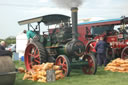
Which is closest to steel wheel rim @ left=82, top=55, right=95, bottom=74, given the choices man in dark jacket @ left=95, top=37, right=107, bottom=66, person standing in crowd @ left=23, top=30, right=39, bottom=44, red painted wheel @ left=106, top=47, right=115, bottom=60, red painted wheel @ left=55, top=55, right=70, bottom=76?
red painted wheel @ left=55, top=55, right=70, bottom=76

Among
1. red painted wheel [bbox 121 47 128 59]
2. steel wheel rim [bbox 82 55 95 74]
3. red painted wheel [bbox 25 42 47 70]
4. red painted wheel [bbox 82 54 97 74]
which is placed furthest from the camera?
red painted wheel [bbox 121 47 128 59]

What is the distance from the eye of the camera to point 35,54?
23.5 feet

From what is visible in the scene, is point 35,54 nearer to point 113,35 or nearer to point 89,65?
point 89,65

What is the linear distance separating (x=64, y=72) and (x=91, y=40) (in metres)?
3.94

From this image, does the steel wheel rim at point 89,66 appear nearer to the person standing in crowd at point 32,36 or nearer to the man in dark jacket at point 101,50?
the person standing in crowd at point 32,36

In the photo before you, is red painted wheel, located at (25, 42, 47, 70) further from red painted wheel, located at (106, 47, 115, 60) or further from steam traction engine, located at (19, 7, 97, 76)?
red painted wheel, located at (106, 47, 115, 60)

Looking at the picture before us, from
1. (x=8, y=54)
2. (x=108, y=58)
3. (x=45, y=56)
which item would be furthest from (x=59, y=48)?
(x=108, y=58)

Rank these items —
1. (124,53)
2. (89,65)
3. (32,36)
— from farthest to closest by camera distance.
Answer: (124,53), (32,36), (89,65)

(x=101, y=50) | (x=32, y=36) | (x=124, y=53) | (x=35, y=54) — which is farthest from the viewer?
(x=124, y=53)

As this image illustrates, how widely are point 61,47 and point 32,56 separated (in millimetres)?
1053

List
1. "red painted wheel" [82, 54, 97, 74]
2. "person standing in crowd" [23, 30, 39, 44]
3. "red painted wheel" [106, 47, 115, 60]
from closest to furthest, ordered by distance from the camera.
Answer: "red painted wheel" [82, 54, 97, 74] → "person standing in crowd" [23, 30, 39, 44] → "red painted wheel" [106, 47, 115, 60]

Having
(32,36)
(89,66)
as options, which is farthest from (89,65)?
(32,36)

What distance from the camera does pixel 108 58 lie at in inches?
367

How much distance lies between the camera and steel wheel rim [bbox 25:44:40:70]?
7113 mm
